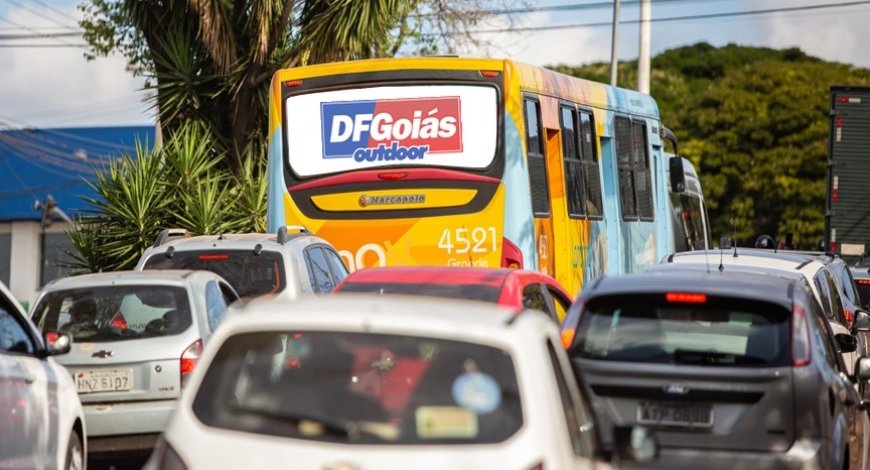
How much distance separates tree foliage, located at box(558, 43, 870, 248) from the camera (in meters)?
66.9

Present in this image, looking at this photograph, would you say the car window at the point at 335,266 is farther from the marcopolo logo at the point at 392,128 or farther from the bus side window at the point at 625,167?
the bus side window at the point at 625,167

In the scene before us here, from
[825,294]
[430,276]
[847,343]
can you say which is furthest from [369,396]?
[825,294]

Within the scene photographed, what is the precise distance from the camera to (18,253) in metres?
52.0

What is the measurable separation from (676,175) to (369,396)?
59.8 feet

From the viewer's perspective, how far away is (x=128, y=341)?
1123 centimetres

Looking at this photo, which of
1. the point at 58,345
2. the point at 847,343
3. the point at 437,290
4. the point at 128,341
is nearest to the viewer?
the point at 58,345

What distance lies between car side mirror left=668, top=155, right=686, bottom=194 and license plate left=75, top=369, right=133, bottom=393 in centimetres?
1350

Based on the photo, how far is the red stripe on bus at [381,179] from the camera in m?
15.7

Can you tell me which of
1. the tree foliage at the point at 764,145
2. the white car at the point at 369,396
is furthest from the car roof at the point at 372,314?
the tree foliage at the point at 764,145

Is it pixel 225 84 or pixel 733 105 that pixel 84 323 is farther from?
pixel 733 105

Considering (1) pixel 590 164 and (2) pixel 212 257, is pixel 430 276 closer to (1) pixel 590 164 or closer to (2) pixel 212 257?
(2) pixel 212 257

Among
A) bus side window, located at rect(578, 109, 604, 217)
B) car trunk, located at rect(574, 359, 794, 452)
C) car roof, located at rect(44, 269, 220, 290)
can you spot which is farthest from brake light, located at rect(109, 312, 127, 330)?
bus side window, located at rect(578, 109, 604, 217)

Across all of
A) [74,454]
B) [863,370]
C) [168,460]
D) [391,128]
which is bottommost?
[74,454]

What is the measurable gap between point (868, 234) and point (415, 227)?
13.6 meters
